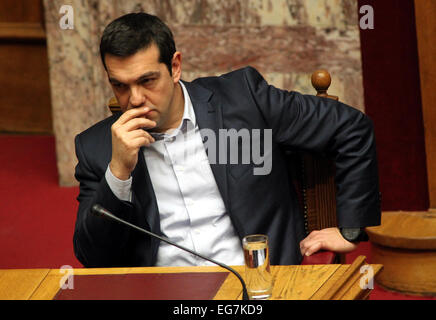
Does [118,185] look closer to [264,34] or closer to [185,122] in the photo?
[185,122]

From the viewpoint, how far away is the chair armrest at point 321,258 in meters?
1.90

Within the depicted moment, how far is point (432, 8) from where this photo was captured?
9.97 ft

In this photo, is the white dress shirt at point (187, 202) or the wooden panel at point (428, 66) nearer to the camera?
the white dress shirt at point (187, 202)

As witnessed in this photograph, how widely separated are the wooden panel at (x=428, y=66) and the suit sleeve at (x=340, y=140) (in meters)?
1.10

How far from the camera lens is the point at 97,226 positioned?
1.97 metres

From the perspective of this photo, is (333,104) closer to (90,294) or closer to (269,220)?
(269,220)

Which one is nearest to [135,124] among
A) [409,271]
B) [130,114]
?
[130,114]

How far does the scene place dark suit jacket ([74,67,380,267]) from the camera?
205cm

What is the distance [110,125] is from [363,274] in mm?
872

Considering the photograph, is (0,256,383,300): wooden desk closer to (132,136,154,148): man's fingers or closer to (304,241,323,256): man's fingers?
(304,241,323,256): man's fingers

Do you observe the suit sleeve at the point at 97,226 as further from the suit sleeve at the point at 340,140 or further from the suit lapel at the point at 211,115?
the suit sleeve at the point at 340,140

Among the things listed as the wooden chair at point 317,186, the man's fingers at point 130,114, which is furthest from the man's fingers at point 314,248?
the man's fingers at point 130,114
